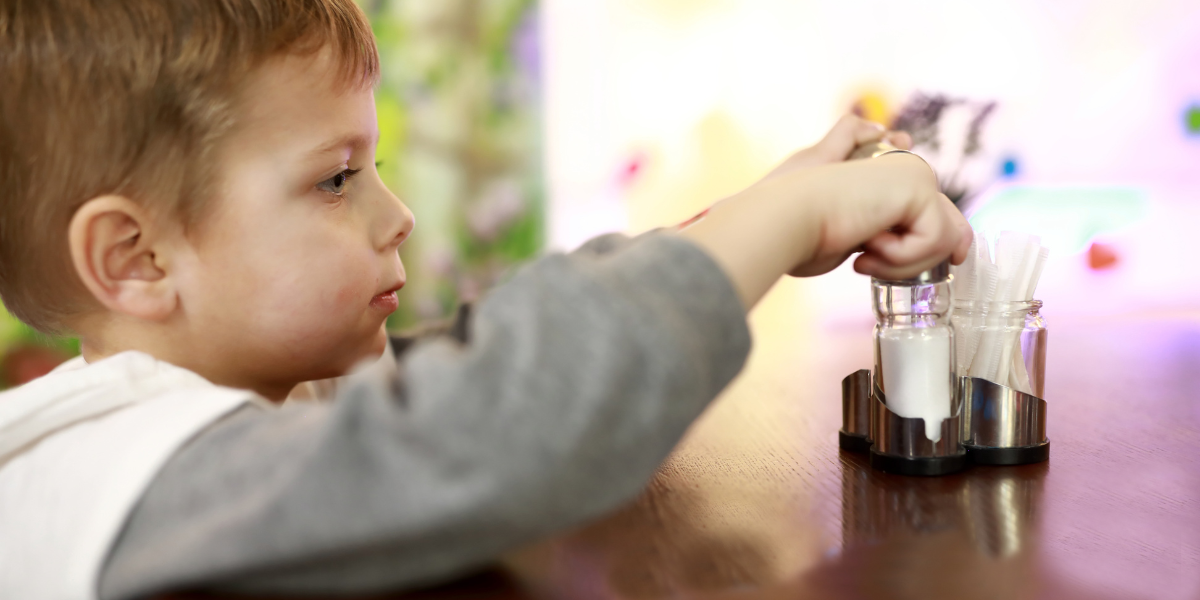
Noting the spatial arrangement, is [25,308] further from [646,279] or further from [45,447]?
[646,279]

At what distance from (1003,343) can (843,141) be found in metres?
0.24

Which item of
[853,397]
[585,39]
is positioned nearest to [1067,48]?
[585,39]

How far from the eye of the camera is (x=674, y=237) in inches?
18.2

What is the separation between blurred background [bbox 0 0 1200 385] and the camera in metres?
2.80

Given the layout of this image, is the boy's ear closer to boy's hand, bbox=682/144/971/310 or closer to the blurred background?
boy's hand, bbox=682/144/971/310

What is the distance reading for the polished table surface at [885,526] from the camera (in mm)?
398

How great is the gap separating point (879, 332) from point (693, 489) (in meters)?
0.16

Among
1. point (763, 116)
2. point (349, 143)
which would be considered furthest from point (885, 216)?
point (763, 116)

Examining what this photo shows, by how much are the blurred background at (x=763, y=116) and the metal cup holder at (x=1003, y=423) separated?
7.46ft

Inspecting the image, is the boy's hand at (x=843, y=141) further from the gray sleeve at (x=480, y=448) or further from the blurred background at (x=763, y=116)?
the blurred background at (x=763, y=116)

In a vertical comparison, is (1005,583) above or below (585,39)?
below

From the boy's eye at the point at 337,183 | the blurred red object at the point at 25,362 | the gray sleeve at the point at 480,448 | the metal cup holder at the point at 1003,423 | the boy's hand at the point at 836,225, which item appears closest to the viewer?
the gray sleeve at the point at 480,448

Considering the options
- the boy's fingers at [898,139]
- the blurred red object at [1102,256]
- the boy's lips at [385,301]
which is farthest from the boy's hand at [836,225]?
the blurred red object at [1102,256]

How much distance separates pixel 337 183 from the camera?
0.73 meters
